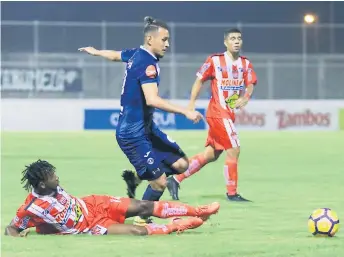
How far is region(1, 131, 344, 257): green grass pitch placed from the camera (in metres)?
9.27

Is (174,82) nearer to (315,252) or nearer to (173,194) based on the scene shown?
(173,194)

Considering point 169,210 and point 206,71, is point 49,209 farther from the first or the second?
point 206,71

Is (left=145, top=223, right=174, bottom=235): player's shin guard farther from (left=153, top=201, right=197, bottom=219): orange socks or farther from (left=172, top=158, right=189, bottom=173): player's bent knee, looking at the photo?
(left=172, top=158, right=189, bottom=173): player's bent knee

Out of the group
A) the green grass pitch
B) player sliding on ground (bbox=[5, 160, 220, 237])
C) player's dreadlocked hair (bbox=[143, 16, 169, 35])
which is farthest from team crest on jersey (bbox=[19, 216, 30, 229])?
player's dreadlocked hair (bbox=[143, 16, 169, 35])

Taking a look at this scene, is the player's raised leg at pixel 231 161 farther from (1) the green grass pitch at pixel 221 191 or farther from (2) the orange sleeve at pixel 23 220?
(2) the orange sleeve at pixel 23 220

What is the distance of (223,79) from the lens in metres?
14.2

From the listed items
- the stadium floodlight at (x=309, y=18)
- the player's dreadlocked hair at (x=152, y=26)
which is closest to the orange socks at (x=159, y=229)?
the player's dreadlocked hair at (x=152, y=26)

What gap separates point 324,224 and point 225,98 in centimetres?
444

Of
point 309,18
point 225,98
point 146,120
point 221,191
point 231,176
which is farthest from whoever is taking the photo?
point 309,18

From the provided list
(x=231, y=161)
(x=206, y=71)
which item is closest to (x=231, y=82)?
(x=206, y=71)

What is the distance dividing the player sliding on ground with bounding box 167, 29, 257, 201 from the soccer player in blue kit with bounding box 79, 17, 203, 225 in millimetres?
2743

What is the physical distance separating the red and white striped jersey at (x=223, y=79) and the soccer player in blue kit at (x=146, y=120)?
313 cm

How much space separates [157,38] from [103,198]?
5.37 feet

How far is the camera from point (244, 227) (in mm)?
10820
